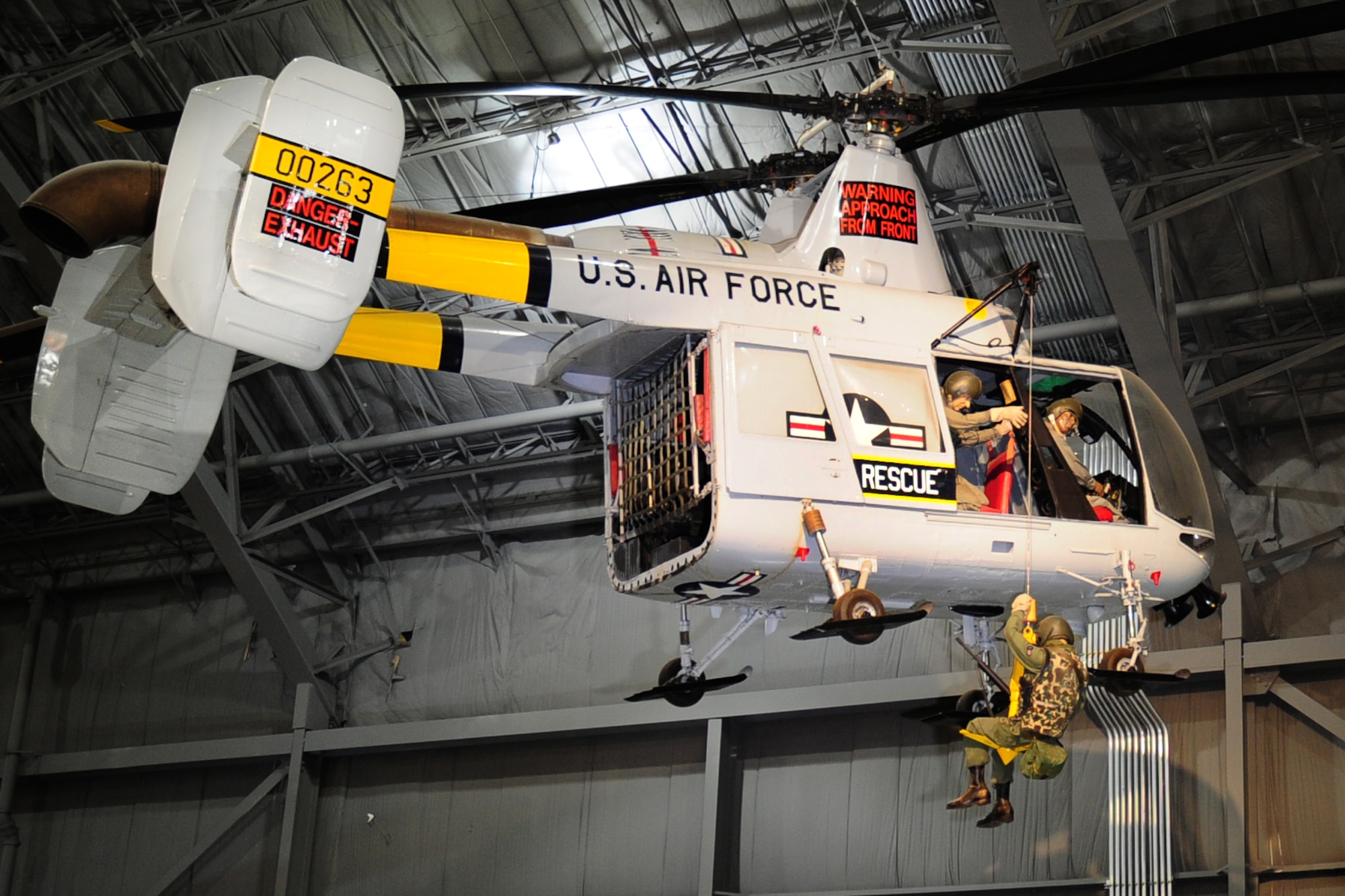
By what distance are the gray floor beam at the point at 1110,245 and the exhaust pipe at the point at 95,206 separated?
589 cm

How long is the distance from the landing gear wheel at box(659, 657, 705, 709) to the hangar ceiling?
4571 millimetres

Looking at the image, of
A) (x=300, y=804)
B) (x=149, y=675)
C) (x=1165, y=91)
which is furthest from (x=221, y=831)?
(x=1165, y=91)

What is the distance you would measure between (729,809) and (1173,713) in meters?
4.42

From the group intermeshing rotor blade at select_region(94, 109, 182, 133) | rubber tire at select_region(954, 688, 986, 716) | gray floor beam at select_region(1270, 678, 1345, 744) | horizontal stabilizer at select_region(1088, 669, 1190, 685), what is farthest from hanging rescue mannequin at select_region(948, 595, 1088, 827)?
intermeshing rotor blade at select_region(94, 109, 182, 133)

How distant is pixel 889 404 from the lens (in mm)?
8180

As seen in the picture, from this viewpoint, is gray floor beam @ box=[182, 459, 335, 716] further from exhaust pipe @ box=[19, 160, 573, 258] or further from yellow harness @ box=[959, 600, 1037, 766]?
yellow harness @ box=[959, 600, 1037, 766]

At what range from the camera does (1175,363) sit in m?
11.1

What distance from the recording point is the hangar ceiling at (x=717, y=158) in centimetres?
1127

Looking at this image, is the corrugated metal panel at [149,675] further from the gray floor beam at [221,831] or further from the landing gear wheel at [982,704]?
the landing gear wheel at [982,704]

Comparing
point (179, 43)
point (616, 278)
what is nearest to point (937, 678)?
point (616, 278)

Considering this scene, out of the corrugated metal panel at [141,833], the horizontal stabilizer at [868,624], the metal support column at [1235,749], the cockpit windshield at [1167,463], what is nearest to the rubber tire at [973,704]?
the cockpit windshield at [1167,463]

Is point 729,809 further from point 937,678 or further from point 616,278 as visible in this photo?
point 616,278

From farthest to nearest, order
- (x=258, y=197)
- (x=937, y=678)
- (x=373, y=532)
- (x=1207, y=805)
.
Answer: (x=373, y=532) < (x=937, y=678) < (x=1207, y=805) < (x=258, y=197)

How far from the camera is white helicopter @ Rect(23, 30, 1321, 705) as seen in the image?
6.64 meters
